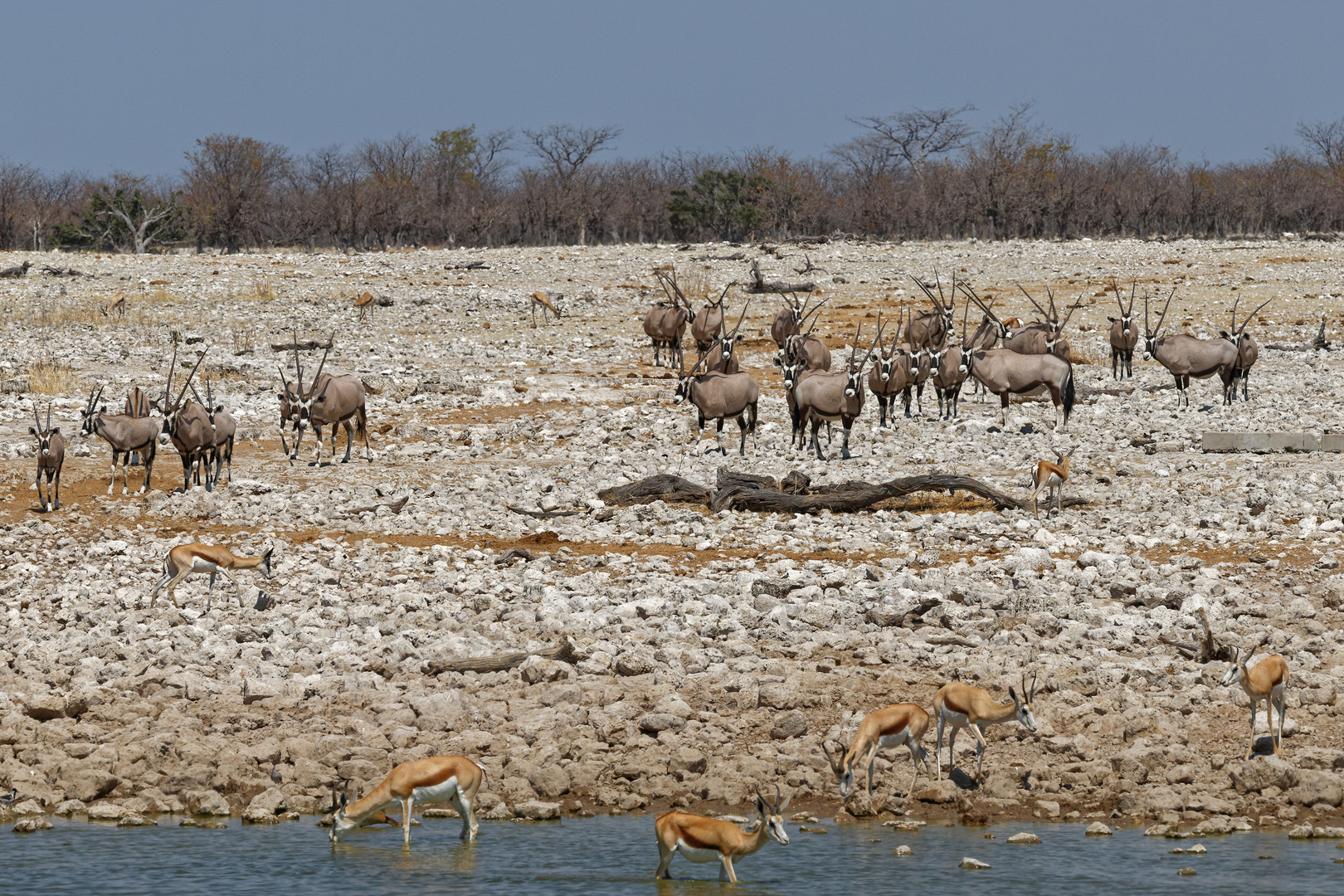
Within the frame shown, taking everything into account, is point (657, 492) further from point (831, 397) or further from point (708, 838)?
point (708, 838)

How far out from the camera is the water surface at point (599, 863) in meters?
7.80

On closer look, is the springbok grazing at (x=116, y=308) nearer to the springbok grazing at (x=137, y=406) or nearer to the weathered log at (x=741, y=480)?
the springbok grazing at (x=137, y=406)

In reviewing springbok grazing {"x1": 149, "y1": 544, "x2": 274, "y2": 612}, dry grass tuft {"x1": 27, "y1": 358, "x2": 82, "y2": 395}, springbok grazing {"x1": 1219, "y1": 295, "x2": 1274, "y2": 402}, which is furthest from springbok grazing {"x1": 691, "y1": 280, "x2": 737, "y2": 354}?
springbok grazing {"x1": 149, "y1": 544, "x2": 274, "y2": 612}

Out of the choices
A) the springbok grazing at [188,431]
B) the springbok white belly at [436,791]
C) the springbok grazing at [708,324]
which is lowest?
the springbok white belly at [436,791]

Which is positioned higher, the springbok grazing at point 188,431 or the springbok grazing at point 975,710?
the springbok grazing at point 188,431

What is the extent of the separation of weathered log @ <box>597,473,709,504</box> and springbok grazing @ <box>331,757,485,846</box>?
858 cm

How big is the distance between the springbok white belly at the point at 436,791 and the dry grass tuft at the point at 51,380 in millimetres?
18983

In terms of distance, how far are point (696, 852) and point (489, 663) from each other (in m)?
3.81

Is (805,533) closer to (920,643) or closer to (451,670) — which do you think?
(920,643)

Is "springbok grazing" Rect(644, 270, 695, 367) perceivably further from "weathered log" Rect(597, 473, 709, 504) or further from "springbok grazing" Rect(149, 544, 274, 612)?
"springbok grazing" Rect(149, 544, 274, 612)

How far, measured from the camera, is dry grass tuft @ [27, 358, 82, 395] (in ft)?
82.9

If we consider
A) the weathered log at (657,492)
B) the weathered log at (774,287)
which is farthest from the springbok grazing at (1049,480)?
the weathered log at (774,287)

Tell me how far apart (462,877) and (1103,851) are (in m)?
3.49

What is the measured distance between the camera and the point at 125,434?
18.6m
